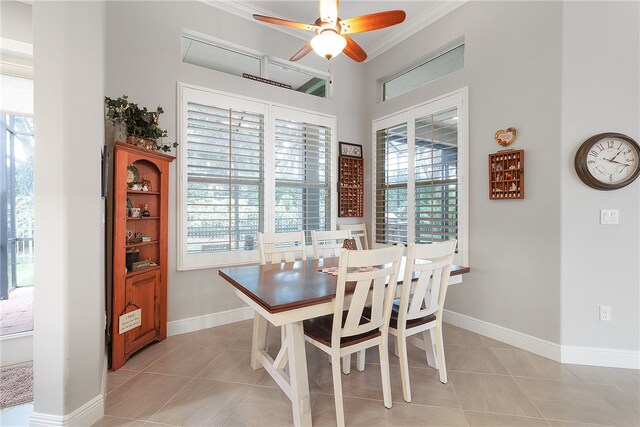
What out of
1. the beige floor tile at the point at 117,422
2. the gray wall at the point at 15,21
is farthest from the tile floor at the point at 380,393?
the gray wall at the point at 15,21

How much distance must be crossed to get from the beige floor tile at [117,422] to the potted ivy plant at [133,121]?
6.47ft

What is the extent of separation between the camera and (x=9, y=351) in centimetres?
230

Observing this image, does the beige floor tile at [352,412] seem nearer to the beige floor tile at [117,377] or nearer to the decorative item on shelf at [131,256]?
the beige floor tile at [117,377]

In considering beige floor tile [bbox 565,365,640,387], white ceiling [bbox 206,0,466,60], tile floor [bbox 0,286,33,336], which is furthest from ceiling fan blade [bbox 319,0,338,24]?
tile floor [bbox 0,286,33,336]

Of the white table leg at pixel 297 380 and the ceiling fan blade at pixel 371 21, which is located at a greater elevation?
the ceiling fan blade at pixel 371 21

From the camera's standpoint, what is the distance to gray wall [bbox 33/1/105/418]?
1492mm

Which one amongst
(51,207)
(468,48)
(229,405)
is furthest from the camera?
(468,48)

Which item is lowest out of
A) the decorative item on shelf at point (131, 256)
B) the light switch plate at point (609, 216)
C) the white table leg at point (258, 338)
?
the white table leg at point (258, 338)

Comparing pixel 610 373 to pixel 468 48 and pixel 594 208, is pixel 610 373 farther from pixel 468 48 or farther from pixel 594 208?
pixel 468 48

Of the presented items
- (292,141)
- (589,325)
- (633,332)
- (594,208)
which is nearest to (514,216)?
(594,208)

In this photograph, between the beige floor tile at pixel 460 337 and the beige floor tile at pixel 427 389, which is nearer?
the beige floor tile at pixel 427 389

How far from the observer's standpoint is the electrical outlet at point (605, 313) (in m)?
2.31

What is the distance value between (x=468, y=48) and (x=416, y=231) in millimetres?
2095

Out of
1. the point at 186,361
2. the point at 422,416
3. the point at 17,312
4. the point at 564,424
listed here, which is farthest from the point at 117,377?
the point at 564,424
